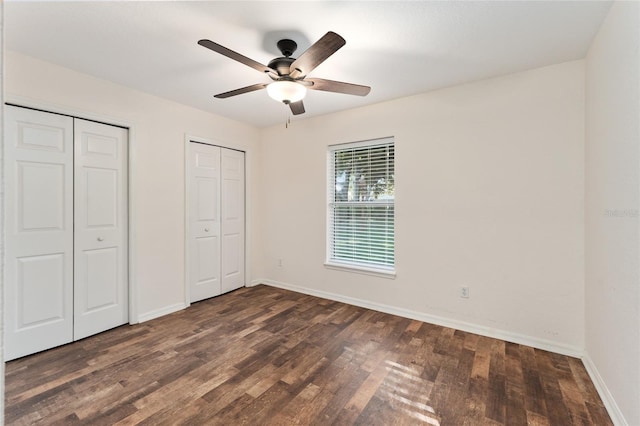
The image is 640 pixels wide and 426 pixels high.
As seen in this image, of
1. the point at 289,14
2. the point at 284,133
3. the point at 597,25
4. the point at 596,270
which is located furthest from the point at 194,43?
the point at 596,270

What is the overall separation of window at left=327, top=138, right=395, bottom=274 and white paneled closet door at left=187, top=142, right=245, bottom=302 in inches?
56.0

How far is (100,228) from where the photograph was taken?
9.48 feet

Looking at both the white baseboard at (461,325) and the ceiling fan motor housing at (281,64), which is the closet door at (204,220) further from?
the ceiling fan motor housing at (281,64)

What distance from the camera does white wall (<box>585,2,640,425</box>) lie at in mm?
1549

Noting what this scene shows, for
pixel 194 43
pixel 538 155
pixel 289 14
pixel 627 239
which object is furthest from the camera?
pixel 538 155

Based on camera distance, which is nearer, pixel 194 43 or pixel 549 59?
pixel 194 43

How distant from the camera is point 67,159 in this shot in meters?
2.66

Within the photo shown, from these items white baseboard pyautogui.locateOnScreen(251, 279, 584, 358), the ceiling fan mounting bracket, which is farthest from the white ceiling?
white baseboard pyautogui.locateOnScreen(251, 279, 584, 358)

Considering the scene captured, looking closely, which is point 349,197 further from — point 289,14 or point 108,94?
point 108,94

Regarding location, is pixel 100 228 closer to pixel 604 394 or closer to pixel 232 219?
pixel 232 219

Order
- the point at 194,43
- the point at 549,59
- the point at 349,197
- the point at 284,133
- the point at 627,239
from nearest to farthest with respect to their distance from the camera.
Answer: the point at 627,239, the point at 194,43, the point at 549,59, the point at 349,197, the point at 284,133

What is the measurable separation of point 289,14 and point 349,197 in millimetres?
2317

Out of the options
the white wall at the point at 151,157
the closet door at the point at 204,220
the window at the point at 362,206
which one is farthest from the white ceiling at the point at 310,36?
the closet door at the point at 204,220

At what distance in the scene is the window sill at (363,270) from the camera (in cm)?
340
